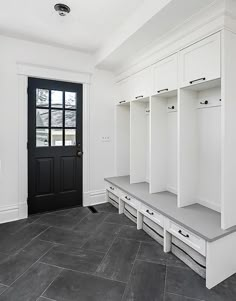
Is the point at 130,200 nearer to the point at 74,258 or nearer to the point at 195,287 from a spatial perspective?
the point at 74,258

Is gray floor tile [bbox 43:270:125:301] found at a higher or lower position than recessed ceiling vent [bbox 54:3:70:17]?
lower

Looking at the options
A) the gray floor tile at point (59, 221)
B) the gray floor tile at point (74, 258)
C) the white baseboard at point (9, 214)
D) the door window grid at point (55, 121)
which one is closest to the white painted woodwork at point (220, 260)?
the gray floor tile at point (74, 258)

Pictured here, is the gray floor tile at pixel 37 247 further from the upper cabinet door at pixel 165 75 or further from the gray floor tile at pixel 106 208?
the upper cabinet door at pixel 165 75

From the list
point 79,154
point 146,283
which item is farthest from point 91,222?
point 146,283

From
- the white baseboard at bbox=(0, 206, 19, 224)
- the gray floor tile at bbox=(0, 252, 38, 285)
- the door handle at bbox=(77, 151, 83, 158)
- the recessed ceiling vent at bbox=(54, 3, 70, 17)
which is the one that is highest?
the recessed ceiling vent at bbox=(54, 3, 70, 17)

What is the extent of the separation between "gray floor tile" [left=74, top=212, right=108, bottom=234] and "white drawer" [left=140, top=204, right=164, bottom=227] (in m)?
0.72

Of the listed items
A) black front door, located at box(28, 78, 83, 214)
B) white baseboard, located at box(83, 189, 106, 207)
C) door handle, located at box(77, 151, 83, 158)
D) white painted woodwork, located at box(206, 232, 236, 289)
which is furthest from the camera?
white baseboard, located at box(83, 189, 106, 207)

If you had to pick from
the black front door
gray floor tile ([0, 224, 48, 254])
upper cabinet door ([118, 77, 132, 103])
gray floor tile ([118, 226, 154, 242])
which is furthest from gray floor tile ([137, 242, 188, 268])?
upper cabinet door ([118, 77, 132, 103])

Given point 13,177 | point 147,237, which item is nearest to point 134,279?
point 147,237

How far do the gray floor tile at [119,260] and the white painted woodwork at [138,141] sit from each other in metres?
1.17

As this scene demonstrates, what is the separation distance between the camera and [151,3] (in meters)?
1.96

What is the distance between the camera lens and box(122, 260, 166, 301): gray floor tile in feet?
5.07

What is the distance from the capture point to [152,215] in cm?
235

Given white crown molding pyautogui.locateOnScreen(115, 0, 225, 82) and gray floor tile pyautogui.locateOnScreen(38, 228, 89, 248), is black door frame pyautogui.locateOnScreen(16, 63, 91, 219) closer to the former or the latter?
gray floor tile pyautogui.locateOnScreen(38, 228, 89, 248)
